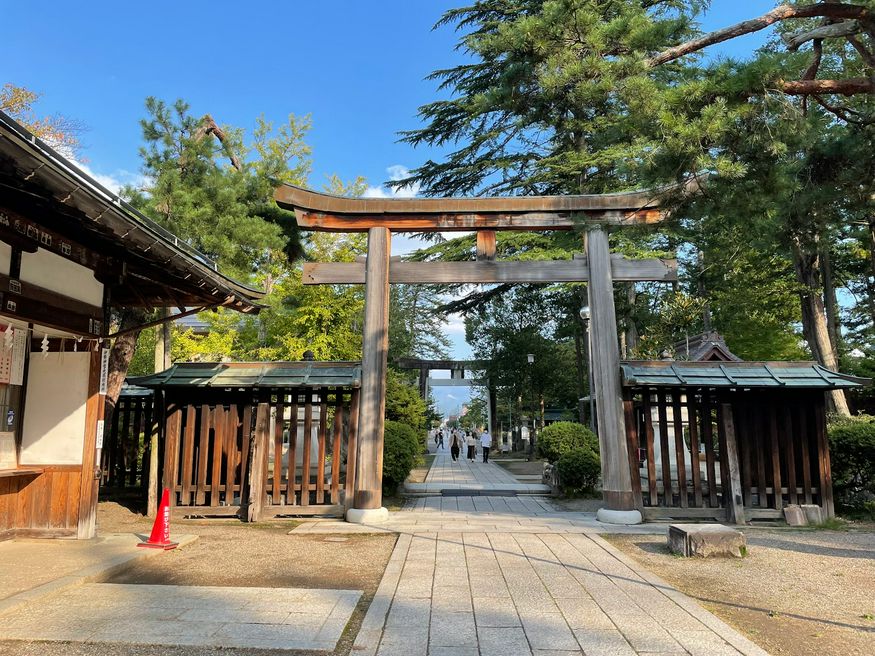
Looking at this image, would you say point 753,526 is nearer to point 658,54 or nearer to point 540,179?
point 658,54

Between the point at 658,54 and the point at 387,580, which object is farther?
the point at 658,54

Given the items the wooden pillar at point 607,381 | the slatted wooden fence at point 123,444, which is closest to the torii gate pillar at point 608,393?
the wooden pillar at point 607,381

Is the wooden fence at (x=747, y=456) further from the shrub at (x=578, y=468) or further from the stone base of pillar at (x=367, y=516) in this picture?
the stone base of pillar at (x=367, y=516)

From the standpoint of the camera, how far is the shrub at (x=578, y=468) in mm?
11867

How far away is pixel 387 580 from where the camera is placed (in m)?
5.38

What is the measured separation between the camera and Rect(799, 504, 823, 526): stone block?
8.75 m

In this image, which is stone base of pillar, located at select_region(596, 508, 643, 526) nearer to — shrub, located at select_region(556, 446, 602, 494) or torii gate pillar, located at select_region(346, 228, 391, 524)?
shrub, located at select_region(556, 446, 602, 494)

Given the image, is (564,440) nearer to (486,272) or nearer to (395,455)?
(395,455)

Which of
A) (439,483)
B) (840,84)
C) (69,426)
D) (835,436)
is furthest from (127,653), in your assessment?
(439,483)

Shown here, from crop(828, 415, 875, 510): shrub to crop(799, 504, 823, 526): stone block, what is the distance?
47.7 inches

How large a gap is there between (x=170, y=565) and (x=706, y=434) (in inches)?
320

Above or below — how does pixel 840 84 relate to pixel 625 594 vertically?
above

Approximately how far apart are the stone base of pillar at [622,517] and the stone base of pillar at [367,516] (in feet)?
11.6

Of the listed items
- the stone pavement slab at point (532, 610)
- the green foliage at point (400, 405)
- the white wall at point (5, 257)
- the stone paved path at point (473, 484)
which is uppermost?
the white wall at point (5, 257)
